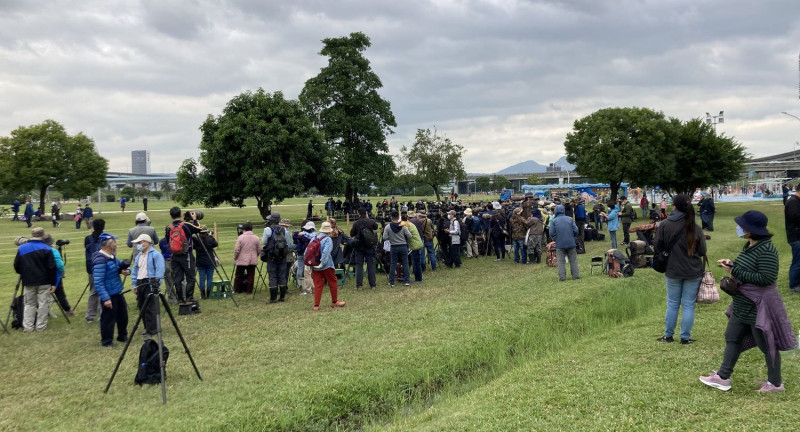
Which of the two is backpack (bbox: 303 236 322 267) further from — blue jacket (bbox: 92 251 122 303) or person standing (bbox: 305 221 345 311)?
blue jacket (bbox: 92 251 122 303)

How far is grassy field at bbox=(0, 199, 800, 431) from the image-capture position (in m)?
5.43

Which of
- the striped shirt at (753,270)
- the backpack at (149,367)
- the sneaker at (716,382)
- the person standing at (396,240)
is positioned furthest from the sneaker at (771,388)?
the person standing at (396,240)

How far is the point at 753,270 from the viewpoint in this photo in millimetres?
5027

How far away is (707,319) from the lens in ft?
27.5

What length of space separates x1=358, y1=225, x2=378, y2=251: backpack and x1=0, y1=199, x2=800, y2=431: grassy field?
1.29 meters

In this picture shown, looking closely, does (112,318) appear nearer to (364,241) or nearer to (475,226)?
(364,241)

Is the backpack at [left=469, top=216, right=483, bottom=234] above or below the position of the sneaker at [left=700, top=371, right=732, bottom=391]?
above

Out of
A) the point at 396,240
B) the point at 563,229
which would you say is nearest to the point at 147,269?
the point at 396,240

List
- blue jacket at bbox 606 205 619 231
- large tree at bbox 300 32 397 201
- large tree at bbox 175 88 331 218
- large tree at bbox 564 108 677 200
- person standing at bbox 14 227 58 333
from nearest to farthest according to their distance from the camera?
1. person standing at bbox 14 227 58 333
2. blue jacket at bbox 606 205 619 231
3. large tree at bbox 175 88 331 218
4. large tree at bbox 564 108 677 200
5. large tree at bbox 300 32 397 201

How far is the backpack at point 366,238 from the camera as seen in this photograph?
11984mm

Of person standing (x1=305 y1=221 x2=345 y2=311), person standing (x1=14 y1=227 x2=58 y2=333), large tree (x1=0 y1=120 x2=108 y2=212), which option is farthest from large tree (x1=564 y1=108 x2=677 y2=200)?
large tree (x1=0 y1=120 x2=108 y2=212)

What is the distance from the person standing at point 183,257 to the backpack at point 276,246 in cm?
150

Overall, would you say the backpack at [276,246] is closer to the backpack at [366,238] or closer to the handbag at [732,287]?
the backpack at [366,238]

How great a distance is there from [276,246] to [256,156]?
23993 mm
